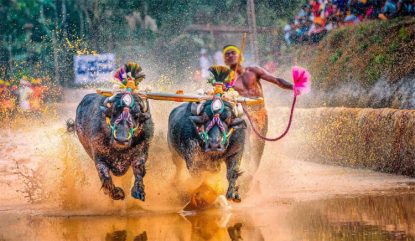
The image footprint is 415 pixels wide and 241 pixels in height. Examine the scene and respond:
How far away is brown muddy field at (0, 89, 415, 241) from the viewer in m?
8.63

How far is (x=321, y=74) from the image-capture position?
22719 mm

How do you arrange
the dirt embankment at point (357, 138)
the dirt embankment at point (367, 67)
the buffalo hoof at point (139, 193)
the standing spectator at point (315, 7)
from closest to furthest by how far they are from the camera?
the buffalo hoof at point (139, 193) → the dirt embankment at point (357, 138) → the dirt embankment at point (367, 67) → the standing spectator at point (315, 7)

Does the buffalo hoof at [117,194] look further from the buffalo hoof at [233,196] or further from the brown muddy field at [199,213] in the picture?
the buffalo hoof at [233,196]

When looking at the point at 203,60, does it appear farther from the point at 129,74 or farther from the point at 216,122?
the point at 216,122

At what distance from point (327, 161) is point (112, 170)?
6.74m

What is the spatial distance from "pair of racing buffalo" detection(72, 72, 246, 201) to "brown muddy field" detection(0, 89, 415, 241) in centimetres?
43

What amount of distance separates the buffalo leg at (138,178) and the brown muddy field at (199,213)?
0.21m

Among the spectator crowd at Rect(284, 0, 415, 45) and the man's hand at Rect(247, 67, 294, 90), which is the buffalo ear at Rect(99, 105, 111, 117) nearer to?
the man's hand at Rect(247, 67, 294, 90)

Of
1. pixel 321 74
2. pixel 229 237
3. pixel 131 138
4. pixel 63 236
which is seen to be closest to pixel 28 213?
pixel 131 138

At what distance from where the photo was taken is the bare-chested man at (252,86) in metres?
12.6

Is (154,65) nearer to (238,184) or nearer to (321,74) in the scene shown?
(321,74)

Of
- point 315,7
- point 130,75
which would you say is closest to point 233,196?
point 130,75

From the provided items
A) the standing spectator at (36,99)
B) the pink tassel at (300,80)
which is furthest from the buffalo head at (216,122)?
the standing spectator at (36,99)

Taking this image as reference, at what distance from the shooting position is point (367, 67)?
18844 millimetres
